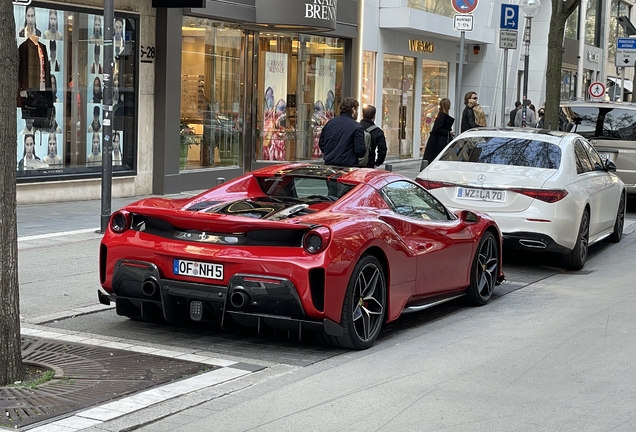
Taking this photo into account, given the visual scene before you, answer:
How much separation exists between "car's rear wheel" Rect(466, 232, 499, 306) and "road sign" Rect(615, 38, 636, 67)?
85.6 feet

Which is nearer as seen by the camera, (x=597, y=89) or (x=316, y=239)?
(x=316, y=239)

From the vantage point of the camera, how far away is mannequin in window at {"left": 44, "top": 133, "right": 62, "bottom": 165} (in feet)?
51.9

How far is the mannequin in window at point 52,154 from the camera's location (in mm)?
15831

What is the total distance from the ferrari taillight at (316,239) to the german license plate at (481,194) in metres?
4.71

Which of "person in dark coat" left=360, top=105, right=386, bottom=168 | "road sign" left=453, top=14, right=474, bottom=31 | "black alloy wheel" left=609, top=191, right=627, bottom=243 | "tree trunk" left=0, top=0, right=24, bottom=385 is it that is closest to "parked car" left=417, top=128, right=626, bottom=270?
"person in dark coat" left=360, top=105, right=386, bottom=168

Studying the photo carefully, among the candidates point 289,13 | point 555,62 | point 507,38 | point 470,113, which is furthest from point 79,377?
point 555,62

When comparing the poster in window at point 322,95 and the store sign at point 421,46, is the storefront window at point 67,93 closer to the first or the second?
the poster in window at point 322,95

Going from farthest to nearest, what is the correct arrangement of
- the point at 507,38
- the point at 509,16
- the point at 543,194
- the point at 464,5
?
the point at 509,16
the point at 507,38
the point at 464,5
the point at 543,194

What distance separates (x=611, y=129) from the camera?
18844 millimetres

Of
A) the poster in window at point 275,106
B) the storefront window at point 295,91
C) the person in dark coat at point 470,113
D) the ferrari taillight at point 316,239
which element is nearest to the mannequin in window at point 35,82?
the storefront window at point 295,91

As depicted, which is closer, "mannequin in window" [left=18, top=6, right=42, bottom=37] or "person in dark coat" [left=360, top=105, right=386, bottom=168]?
"person in dark coat" [left=360, top=105, right=386, bottom=168]

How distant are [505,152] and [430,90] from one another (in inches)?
732

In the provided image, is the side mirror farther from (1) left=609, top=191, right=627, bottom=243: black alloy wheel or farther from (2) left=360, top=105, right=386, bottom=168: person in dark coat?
(1) left=609, top=191, right=627, bottom=243: black alloy wheel

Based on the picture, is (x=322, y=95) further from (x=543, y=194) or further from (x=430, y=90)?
(x=543, y=194)
